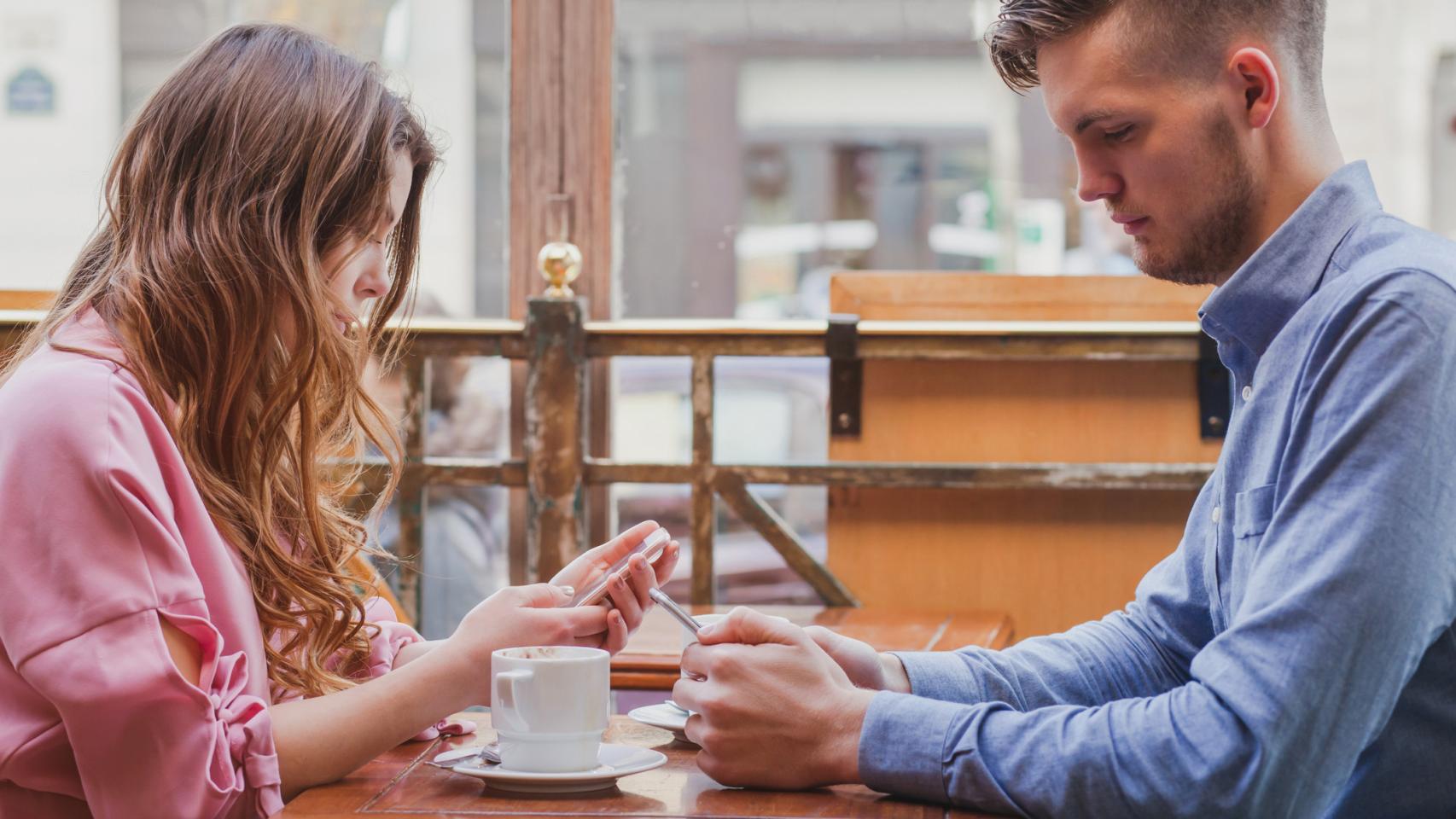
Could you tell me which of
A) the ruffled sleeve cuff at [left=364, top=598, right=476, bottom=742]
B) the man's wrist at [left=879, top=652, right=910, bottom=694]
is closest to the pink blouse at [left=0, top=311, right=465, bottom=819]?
the ruffled sleeve cuff at [left=364, top=598, right=476, bottom=742]

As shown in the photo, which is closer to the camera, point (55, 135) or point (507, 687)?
point (507, 687)

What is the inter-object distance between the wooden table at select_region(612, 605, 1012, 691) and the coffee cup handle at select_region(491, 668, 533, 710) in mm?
844

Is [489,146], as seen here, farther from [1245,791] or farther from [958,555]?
[1245,791]

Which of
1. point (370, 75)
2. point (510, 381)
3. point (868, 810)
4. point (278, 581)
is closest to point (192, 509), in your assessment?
point (278, 581)

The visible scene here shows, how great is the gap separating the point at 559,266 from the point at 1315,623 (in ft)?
7.41

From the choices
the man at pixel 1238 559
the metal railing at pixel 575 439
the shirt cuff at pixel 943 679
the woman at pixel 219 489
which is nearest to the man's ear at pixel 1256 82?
the man at pixel 1238 559

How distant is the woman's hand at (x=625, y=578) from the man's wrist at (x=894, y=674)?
24 cm

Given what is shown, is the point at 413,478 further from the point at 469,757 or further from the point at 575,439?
the point at 469,757

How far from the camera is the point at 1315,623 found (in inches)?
40.4

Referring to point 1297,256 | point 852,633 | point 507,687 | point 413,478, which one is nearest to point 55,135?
point 413,478

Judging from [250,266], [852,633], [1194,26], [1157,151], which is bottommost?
[852,633]

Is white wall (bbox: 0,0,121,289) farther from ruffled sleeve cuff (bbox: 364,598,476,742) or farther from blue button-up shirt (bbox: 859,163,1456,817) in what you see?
blue button-up shirt (bbox: 859,163,1456,817)

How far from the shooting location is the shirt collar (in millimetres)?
1261

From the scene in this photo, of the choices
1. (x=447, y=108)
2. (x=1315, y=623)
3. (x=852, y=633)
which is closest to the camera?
(x=1315, y=623)
